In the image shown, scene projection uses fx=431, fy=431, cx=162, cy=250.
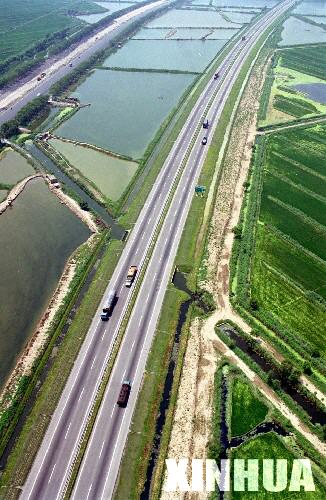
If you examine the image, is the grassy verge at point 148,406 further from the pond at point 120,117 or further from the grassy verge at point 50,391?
the pond at point 120,117

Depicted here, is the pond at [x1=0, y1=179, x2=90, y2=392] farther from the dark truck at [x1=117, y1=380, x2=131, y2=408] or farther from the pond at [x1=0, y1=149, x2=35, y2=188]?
the dark truck at [x1=117, y1=380, x2=131, y2=408]

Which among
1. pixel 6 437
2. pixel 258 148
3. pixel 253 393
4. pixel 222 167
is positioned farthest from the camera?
pixel 258 148

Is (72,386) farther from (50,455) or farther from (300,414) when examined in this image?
(300,414)

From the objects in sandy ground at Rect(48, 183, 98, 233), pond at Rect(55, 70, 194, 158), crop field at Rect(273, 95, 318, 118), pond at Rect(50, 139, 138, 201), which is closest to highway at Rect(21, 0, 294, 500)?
pond at Rect(50, 139, 138, 201)

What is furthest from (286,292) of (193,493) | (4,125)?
(4,125)

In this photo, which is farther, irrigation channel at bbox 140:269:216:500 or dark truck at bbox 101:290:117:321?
dark truck at bbox 101:290:117:321

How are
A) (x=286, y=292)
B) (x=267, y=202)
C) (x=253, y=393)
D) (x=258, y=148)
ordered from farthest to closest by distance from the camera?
(x=258, y=148), (x=267, y=202), (x=286, y=292), (x=253, y=393)
